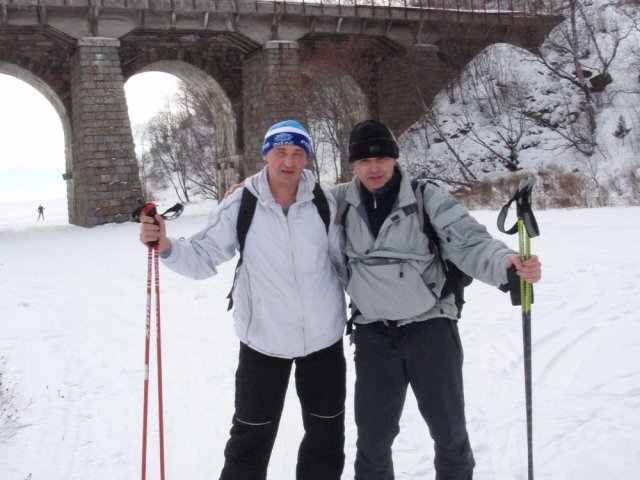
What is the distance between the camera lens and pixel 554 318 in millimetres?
5305

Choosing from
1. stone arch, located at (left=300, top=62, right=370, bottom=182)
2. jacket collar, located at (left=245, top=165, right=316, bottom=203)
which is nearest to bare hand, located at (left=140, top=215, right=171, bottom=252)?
jacket collar, located at (left=245, top=165, right=316, bottom=203)

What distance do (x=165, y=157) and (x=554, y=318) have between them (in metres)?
39.2

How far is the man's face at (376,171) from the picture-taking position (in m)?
2.46

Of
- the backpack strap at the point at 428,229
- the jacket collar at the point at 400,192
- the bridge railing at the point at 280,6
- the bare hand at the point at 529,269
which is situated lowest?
the bare hand at the point at 529,269

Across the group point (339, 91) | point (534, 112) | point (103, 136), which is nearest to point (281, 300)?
point (103, 136)

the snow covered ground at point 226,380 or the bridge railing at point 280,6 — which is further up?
the bridge railing at point 280,6

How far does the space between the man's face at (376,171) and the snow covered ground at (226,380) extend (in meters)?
1.50

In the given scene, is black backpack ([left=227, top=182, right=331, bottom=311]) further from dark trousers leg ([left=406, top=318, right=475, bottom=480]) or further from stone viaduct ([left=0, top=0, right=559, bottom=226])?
stone viaduct ([left=0, top=0, right=559, bottom=226])

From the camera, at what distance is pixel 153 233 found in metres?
2.44

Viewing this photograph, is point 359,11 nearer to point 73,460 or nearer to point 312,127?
point 312,127

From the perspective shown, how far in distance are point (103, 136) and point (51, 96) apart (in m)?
3.55

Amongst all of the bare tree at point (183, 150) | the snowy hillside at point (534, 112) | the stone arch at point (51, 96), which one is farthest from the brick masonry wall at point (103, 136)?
the bare tree at point (183, 150)

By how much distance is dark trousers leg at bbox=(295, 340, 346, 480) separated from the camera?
99.5 inches

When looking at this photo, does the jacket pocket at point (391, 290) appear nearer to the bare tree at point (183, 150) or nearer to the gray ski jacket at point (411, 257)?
the gray ski jacket at point (411, 257)
